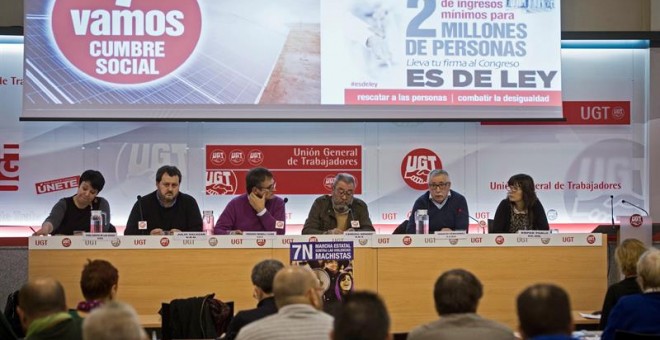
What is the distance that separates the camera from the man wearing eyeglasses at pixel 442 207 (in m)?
6.37

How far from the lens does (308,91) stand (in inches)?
301

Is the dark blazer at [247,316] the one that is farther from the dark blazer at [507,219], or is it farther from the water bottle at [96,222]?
the dark blazer at [507,219]

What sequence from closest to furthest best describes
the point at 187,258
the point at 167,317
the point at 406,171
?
the point at 167,317 < the point at 187,258 < the point at 406,171

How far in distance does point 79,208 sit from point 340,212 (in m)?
1.80

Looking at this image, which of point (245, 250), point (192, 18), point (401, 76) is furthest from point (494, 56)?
point (245, 250)

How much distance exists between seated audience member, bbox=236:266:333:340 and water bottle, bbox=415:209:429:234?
2.82m

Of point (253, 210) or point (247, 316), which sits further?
point (253, 210)

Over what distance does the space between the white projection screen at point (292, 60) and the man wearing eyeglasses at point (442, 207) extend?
4.69ft

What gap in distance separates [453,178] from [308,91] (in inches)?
64.3

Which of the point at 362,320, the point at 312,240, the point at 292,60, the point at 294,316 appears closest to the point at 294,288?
the point at 294,316

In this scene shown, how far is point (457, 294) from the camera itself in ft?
10.3

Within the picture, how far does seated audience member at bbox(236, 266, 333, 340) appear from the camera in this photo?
3111 millimetres

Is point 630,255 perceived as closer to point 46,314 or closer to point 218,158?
point 46,314

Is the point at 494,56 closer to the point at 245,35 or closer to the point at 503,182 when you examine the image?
the point at 503,182
